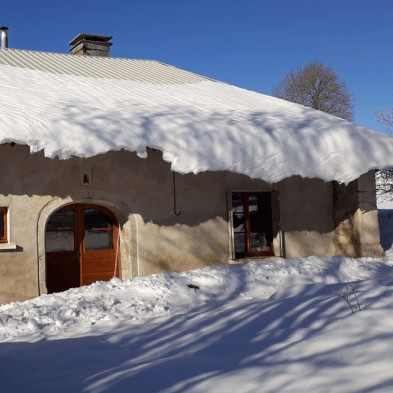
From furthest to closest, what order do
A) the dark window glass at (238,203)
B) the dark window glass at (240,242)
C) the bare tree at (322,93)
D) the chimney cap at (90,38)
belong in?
the bare tree at (322,93), the chimney cap at (90,38), the dark window glass at (240,242), the dark window glass at (238,203)

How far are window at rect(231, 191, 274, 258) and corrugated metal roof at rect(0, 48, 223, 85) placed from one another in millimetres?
3380

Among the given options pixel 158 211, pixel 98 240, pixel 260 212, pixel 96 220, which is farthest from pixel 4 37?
pixel 260 212

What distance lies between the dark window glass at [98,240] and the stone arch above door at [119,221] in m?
0.34

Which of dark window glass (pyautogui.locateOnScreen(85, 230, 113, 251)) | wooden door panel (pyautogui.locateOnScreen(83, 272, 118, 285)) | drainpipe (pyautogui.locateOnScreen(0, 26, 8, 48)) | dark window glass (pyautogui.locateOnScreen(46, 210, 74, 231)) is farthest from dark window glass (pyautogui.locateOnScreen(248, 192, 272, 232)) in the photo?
drainpipe (pyautogui.locateOnScreen(0, 26, 8, 48))

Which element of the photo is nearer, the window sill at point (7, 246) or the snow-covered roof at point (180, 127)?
the snow-covered roof at point (180, 127)

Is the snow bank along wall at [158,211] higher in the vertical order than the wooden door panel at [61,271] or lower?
higher

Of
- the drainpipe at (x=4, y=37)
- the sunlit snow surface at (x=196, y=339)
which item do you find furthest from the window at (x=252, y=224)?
the drainpipe at (x=4, y=37)

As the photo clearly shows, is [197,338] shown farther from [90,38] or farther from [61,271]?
[90,38]

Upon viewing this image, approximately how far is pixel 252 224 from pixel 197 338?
493 centimetres

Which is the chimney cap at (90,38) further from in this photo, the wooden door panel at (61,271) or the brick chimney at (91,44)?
the wooden door panel at (61,271)

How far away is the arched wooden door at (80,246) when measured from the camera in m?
7.67

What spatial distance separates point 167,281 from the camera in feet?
21.7

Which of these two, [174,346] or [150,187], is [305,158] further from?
[174,346]

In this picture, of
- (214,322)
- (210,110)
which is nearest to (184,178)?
(210,110)
